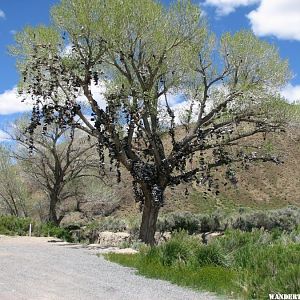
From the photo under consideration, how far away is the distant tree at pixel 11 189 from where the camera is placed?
40.9m

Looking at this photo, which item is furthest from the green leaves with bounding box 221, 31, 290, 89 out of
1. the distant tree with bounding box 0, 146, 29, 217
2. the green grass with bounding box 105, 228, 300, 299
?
the distant tree with bounding box 0, 146, 29, 217

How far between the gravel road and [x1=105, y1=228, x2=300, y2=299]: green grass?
0.48 m

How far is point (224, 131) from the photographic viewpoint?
22938mm

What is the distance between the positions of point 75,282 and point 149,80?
12.2m

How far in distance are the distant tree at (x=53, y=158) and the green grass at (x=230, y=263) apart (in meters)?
18.5

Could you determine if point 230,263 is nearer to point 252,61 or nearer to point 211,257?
point 211,257

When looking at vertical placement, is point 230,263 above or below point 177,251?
below

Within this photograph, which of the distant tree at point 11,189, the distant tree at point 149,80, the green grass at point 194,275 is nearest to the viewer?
the green grass at point 194,275

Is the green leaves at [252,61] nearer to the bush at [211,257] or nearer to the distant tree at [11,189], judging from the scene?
the bush at [211,257]

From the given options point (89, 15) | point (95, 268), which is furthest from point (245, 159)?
point (95, 268)

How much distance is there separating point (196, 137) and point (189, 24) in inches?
190

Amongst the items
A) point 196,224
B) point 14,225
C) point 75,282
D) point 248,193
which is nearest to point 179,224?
point 196,224

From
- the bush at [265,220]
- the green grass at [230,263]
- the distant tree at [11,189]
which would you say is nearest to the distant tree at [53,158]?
the distant tree at [11,189]

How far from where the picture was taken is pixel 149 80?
70.9ft
